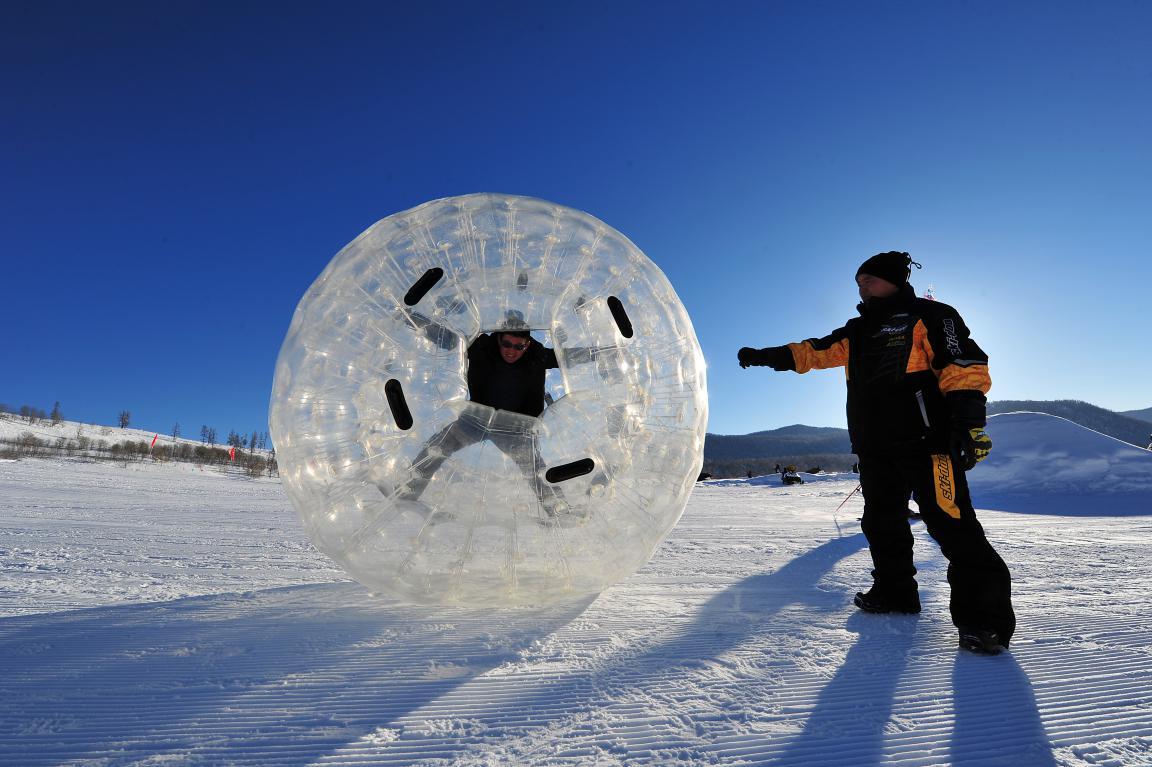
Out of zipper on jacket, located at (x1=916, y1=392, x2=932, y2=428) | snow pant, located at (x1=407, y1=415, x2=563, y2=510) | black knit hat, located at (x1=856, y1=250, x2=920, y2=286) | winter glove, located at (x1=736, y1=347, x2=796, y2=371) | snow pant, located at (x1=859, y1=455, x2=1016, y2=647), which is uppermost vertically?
black knit hat, located at (x1=856, y1=250, x2=920, y2=286)

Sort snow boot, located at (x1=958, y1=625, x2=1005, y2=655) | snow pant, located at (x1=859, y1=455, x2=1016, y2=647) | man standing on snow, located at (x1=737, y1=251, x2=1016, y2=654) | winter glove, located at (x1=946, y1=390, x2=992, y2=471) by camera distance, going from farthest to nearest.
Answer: winter glove, located at (x1=946, y1=390, x2=992, y2=471)
man standing on snow, located at (x1=737, y1=251, x2=1016, y2=654)
snow pant, located at (x1=859, y1=455, x2=1016, y2=647)
snow boot, located at (x1=958, y1=625, x2=1005, y2=655)

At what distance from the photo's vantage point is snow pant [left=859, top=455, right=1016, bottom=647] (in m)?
2.53

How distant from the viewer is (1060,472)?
1355 cm

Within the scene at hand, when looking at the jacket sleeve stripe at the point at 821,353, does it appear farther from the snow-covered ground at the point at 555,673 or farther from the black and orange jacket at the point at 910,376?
the snow-covered ground at the point at 555,673

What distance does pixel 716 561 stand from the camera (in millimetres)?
4660

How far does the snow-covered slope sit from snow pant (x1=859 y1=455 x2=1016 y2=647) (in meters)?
11.3

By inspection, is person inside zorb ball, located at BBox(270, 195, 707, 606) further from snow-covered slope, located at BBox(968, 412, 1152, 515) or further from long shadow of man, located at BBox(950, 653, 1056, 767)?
snow-covered slope, located at BBox(968, 412, 1152, 515)

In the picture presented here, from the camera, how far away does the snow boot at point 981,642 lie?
7.88 feet

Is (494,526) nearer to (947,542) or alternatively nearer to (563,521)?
(563,521)

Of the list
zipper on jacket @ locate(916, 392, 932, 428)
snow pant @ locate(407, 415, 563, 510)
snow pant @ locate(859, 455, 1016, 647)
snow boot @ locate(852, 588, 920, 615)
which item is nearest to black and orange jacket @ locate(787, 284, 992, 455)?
zipper on jacket @ locate(916, 392, 932, 428)

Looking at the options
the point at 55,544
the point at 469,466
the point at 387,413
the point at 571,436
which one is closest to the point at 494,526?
the point at 469,466

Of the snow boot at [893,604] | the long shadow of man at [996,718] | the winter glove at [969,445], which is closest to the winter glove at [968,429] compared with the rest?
the winter glove at [969,445]

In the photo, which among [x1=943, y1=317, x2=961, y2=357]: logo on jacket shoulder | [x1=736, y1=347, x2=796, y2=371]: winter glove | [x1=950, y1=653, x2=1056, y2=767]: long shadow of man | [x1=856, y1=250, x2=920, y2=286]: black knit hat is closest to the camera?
[x1=950, y1=653, x2=1056, y2=767]: long shadow of man

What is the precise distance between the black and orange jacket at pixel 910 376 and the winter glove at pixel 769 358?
39 cm
